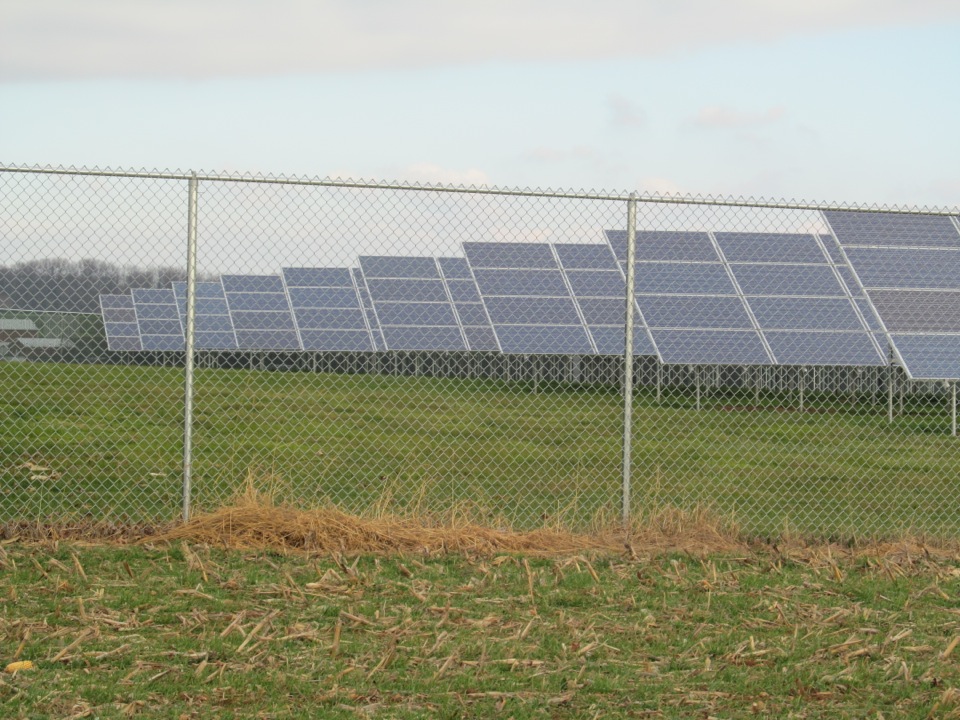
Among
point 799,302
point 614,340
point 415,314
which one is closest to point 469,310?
point 415,314

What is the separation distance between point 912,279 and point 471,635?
38.8ft

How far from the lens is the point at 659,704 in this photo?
4.38 metres

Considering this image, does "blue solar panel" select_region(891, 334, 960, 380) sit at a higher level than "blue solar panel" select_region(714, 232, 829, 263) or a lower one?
lower

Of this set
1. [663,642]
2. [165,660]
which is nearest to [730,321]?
[663,642]

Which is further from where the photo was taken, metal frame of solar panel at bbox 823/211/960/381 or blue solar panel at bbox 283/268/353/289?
blue solar panel at bbox 283/268/353/289

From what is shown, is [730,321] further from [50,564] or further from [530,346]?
[50,564]

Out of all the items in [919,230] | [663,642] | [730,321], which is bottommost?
[663,642]

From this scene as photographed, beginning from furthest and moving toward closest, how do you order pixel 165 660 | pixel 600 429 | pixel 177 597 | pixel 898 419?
pixel 898 419, pixel 600 429, pixel 177 597, pixel 165 660

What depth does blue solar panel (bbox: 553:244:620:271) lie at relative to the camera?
74.3 ft

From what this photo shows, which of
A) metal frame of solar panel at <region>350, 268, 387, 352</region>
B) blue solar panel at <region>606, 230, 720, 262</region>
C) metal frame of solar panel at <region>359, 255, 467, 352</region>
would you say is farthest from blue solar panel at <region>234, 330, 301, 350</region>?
blue solar panel at <region>606, 230, 720, 262</region>

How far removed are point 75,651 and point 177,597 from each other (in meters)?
0.98

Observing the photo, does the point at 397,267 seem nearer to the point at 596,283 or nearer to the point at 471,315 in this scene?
the point at 471,315

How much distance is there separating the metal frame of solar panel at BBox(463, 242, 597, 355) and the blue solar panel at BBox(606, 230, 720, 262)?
1.88m

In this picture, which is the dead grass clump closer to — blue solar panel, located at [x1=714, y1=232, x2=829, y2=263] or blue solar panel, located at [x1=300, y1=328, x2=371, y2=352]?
blue solar panel, located at [x1=714, y1=232, x2=829, y2=263]
